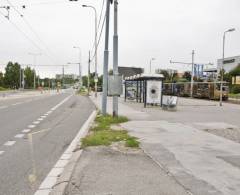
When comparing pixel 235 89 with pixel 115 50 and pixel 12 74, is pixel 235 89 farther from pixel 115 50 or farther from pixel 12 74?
pixel 115 50

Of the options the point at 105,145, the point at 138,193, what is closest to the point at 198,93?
the point at 105,145

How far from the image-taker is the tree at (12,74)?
11819cm

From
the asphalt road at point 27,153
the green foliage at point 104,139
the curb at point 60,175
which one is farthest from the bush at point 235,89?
the curb at point 60,175

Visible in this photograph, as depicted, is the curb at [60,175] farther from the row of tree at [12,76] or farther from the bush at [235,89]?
the row of tree at [12,76]

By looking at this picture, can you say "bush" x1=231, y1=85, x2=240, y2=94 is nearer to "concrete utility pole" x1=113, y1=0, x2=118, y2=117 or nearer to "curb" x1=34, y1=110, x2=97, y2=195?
"concrete utility pole" x1=113, y1=0, x2=118, y2=117

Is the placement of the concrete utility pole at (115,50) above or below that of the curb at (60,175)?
above

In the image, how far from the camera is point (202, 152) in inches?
354

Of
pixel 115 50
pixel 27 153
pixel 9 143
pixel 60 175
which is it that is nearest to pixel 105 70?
pixel 115 50

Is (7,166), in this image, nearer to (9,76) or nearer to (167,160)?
(167,160)

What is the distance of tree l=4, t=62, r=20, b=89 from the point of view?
118188 mm

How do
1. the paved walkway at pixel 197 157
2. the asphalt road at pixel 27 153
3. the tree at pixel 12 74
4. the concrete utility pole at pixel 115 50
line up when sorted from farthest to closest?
the tree at pixel 12 74 → the concrete utility pole at pixel 115 50 → the asphalt road at pixel 27 153 → the paved walkway at pixel 197 157

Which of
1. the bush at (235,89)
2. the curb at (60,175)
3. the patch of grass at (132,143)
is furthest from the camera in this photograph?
the bush at (235,89)

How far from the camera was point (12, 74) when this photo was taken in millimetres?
119250

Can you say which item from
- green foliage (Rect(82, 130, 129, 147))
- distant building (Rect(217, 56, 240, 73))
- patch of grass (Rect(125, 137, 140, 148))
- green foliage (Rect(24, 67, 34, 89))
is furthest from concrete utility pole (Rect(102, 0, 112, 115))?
green foliage (Rect(24, 67, 34, 89))
